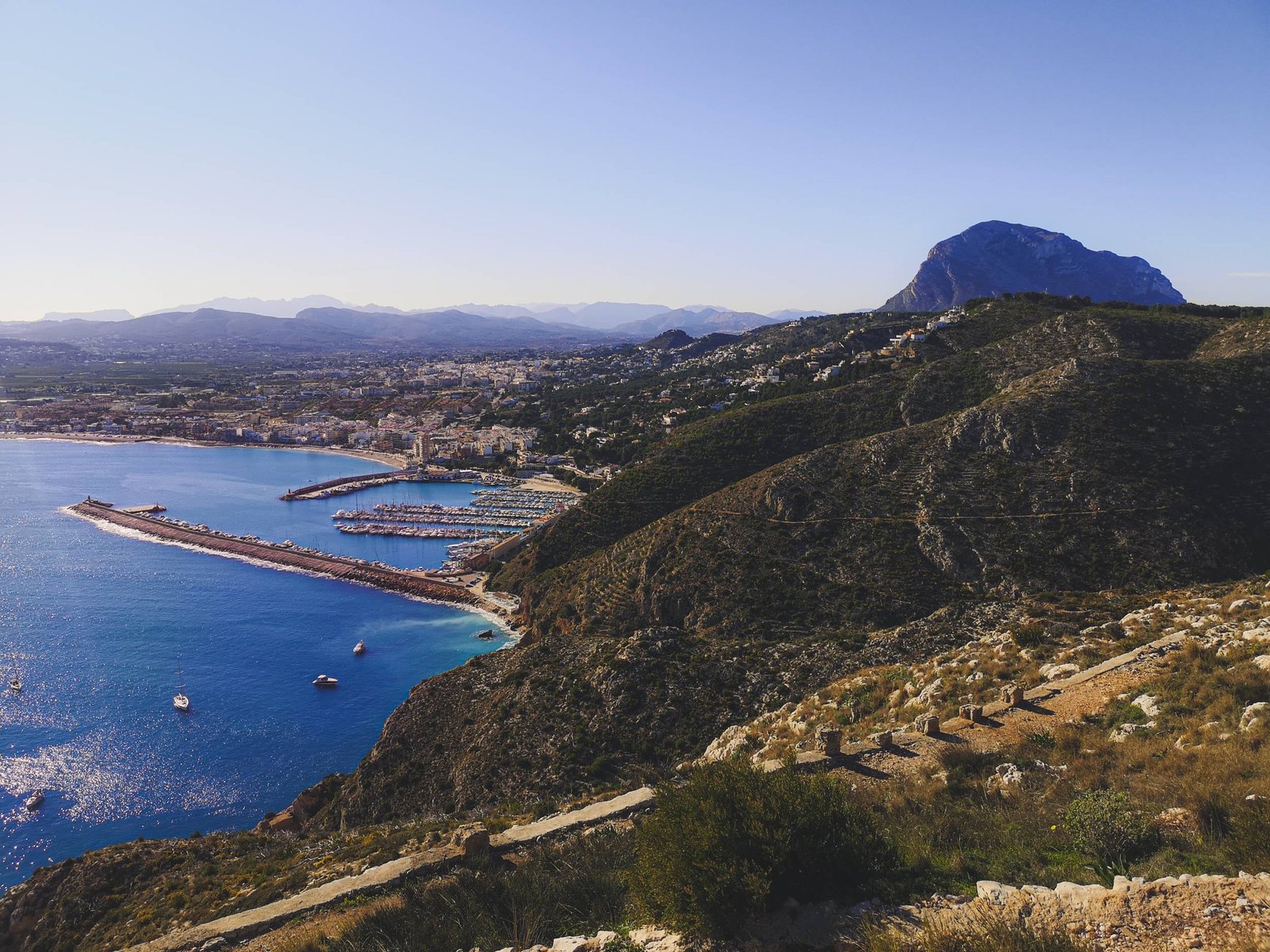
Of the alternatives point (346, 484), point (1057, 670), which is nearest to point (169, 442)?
point (346, 484)

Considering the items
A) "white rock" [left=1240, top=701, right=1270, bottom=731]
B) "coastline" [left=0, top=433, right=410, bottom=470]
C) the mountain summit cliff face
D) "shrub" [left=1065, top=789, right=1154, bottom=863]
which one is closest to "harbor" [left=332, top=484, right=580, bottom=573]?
"coastline" [left=0, top=433, right=410, bottom=470]

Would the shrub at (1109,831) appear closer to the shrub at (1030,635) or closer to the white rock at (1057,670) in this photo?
the white rock at (1057,670)

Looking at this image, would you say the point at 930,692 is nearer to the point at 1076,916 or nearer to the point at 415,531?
the point at 1076,916

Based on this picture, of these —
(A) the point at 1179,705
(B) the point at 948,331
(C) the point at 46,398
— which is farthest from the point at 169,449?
(A) the point at 1179,705

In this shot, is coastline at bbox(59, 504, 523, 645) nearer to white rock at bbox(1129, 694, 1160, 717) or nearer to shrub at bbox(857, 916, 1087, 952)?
white rock at bbox(1129, 694, 1160, 717)

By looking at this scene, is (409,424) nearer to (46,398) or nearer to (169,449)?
(169,449)

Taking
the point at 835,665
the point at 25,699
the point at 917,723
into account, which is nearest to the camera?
the point at 917,723
